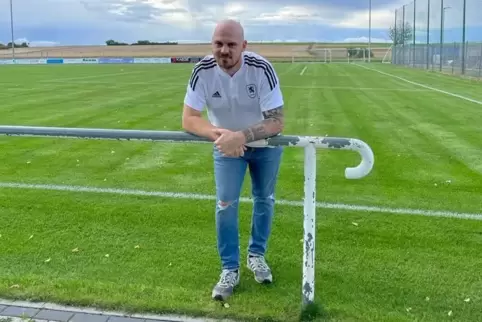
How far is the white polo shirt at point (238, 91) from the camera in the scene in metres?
3.71

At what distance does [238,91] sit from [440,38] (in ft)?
118

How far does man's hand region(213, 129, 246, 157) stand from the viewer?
3.53 m

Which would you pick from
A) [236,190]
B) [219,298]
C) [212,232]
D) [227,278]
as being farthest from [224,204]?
[212,232]

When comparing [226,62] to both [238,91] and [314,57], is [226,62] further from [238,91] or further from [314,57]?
[314,57]

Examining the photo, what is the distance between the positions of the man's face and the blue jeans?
593mm

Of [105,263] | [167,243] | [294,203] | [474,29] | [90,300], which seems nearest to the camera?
[90,300]

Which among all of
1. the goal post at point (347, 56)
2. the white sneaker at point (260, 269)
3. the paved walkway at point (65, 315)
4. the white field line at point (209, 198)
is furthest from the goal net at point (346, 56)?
the paved walkway at point (65, 315)

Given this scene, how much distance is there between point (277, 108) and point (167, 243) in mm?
1893

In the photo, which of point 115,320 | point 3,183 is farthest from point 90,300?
point 3,183

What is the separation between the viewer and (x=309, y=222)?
3.56m

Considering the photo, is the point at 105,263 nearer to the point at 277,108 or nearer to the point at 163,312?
the point at 163,312

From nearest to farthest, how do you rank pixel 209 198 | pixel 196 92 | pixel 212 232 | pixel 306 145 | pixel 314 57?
1. pixel 306 145
2. pixel 196 92
3. pixel 212 232
4. pixel 209 198
5. pixel 314 57

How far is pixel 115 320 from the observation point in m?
3.64

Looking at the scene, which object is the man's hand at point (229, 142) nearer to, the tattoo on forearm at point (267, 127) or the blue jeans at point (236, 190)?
the tattoo on forearm at point (267, 127)
